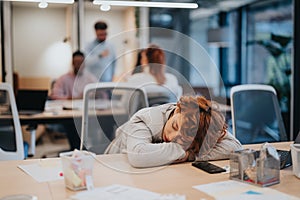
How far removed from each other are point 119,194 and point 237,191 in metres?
0.42

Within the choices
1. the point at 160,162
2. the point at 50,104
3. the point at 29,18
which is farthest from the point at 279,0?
the point at 160,162

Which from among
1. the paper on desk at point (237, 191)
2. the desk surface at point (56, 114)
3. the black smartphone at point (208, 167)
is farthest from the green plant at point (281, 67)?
the paper on desk at point (237, 191)

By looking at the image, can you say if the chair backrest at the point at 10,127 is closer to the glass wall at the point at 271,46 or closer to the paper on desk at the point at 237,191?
the paper on desk at the point at 237,191

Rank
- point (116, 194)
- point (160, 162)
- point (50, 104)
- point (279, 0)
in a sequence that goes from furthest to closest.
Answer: point (279, 0) → point (50, 104) → point (160, 162) → point (116, 194)

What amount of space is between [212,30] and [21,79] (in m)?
2.98

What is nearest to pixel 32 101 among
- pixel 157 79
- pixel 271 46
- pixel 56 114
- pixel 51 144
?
pixel 56 114

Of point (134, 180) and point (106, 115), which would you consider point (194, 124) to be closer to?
point (134, 180)

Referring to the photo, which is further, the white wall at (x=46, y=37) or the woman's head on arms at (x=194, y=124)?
the white wall at (x=46, y=37)

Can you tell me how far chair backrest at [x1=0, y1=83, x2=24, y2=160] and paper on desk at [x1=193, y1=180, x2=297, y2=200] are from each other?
1.46 m

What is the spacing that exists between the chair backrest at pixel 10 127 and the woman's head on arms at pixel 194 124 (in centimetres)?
116

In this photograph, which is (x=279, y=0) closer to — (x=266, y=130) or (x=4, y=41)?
(x=266, y=130)

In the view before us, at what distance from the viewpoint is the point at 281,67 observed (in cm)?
485

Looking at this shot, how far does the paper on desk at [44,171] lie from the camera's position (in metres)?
1.48

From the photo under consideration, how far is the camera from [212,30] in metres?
5.80
